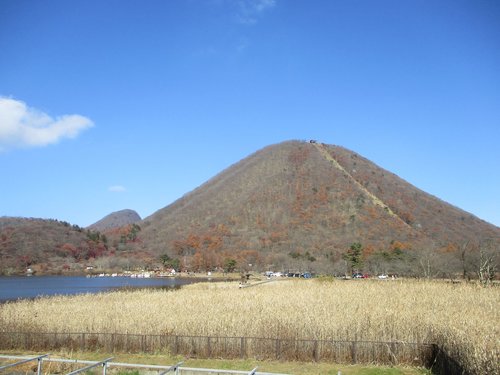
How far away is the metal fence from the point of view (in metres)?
20.6

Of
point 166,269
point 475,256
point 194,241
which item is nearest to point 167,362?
point 475,256

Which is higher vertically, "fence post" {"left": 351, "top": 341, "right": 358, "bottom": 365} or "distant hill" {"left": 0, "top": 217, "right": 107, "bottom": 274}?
"distant hill" {"left": 0, "top": 217, "right": 107, "bottom": 274}

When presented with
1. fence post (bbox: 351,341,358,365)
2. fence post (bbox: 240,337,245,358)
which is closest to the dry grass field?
fence post (bbox: 351,341,358,365)

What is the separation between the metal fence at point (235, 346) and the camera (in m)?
20.6

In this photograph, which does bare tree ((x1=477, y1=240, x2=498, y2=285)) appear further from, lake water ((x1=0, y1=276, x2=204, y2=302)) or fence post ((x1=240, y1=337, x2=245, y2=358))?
lake water ((x1=0, y1=276, x2=204, y2=302))

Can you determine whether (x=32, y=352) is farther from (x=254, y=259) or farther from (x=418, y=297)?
(x=254, y=259)

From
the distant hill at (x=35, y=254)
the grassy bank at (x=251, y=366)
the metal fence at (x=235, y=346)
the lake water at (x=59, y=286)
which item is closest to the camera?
the grassy bank at (x=251, y=366)

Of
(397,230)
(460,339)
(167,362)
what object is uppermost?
(397,230)

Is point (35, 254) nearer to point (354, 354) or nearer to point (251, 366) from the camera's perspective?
point (251, 366)

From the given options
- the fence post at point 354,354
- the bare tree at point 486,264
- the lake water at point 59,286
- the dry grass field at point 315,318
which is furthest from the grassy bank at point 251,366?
the bare tree at point 486,264

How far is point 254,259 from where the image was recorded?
6171 inches

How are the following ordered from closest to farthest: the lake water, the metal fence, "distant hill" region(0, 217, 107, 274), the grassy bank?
1. the grassy bank
2. the metal fence
3. the lake water
4. "distant hill" region(0, 217, 107, 274)

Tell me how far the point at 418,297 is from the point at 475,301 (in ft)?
11.8

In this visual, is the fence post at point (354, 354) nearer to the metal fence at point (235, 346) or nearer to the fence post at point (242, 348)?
the metal fence at point (235, 346)
